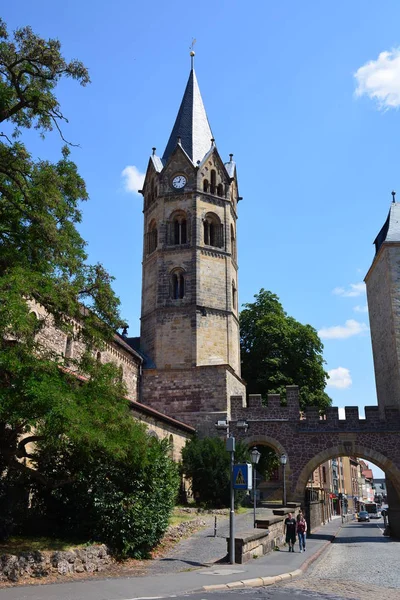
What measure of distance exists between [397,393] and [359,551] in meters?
11.3

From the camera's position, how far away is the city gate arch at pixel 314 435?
28.4m

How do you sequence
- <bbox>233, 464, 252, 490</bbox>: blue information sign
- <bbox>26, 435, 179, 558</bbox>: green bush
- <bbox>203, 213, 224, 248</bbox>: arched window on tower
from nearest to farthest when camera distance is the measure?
<bbox>26, 435, 179, 558</bbox>: green bush
<bbox>233, 464, 252, 490</bbox>: blue information sign
<bbox>203, 213, 224, 248</bbox>: arched window on tower

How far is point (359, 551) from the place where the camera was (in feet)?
70.3

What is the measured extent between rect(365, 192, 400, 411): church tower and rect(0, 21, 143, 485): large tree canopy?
2158cm

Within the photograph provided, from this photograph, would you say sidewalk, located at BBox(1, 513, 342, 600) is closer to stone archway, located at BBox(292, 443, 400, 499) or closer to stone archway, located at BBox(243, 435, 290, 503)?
stone archway, located at BBox(292, 443, 400, 499)

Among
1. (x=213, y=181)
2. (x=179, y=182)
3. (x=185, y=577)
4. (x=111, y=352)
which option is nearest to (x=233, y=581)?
(x=185, y=577)

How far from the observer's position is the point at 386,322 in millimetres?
33281

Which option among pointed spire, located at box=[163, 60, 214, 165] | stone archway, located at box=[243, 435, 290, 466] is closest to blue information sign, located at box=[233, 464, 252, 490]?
stone archway, located at box=[243, 435, 290, 466]

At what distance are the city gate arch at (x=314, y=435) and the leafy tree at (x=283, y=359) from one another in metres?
7.38

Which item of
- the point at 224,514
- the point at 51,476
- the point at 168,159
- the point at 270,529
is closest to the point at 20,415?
the point at 51,476

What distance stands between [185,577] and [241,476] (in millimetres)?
3762

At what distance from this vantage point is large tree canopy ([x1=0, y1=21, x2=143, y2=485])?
1005 centimetres

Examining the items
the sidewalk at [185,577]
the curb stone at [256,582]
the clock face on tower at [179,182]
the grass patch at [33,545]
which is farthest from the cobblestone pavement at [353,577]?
the clock face on tower at [179,182]

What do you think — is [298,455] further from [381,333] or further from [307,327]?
[307,327]
